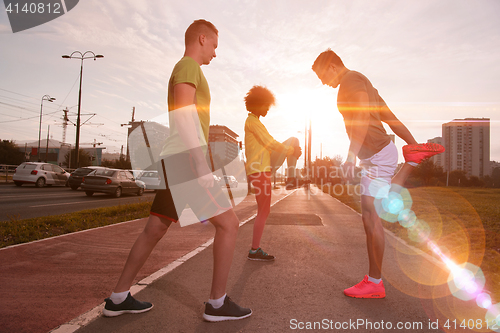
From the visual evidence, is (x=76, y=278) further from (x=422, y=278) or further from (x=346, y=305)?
(x=422, y=278)

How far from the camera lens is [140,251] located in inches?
88.8

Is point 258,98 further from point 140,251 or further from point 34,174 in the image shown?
point 34,174

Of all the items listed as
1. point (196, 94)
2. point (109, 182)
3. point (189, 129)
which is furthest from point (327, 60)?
point (109, 182)

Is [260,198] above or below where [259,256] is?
above

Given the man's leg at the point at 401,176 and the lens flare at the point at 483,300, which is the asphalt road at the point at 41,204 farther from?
the lens flare at the point at 483,300

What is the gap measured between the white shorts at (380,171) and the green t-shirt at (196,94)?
154cm

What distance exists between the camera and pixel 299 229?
6555mm

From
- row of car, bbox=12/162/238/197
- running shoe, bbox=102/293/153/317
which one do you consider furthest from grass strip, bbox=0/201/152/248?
row of car, bbox=12/162/238/197

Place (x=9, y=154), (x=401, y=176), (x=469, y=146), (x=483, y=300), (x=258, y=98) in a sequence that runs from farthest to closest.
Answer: (x=469, y=146) < (x=9, y=154) < (x=258, y=98) < (x=401, y=176) < (x=483, y=300)

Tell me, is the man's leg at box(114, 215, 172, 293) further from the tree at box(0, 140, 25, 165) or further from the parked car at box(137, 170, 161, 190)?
the tree at box(0, 140, 25, 165)

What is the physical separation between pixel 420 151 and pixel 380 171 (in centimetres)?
41

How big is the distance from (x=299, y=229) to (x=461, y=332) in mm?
4467

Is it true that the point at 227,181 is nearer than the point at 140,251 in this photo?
Answer: No

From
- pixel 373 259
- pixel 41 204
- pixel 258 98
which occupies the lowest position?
pixel 41 204
